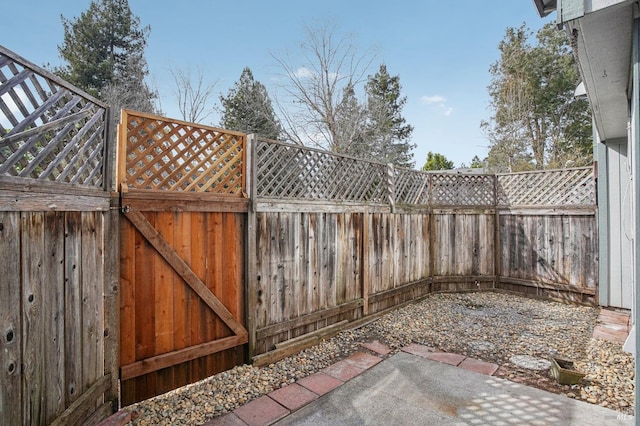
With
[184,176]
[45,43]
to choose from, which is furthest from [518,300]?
[45,43]

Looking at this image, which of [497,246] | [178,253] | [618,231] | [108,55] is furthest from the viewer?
[108,55]

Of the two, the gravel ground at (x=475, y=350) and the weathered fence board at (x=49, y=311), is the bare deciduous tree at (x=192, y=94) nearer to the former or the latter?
the gravel ground at (x=475, y=350)

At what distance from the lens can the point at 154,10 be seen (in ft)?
39.0

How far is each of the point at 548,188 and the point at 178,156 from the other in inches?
228

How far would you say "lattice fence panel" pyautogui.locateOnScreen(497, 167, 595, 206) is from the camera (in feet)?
16.5


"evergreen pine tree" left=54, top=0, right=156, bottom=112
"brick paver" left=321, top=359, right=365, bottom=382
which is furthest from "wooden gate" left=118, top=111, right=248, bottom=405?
"evergreen pine tree" left=54, top=0, right=156, bottom=112

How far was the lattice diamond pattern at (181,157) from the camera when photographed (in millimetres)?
2457

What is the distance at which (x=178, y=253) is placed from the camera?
104 inches

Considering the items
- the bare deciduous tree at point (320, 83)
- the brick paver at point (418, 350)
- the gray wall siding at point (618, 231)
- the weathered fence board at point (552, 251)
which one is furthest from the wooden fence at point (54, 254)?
the bare deciduous tree at point (320, 83)

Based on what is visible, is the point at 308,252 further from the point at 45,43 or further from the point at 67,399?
the point at 45,43

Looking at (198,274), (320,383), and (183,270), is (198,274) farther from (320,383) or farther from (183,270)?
(320,383)

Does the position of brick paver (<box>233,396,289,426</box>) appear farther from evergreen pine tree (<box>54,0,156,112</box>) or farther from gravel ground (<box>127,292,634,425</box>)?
evergreen pine tree (<box>54,0,156,112</box>)

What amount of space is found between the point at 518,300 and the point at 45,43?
16560 millimetres

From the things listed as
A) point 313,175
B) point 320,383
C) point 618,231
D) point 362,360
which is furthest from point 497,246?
point 320,383
